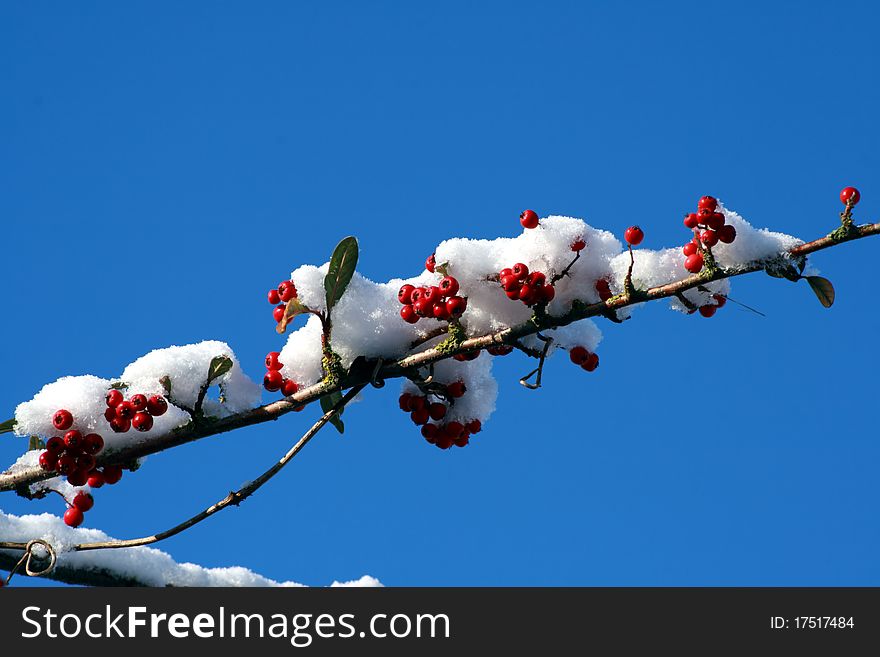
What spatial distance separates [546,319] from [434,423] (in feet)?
2.74

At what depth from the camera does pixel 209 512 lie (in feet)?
11.4

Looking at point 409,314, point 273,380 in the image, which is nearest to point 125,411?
point 273,380

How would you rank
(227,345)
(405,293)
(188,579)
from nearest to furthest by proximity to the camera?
→ (405,293) < (227,345) < (188,579)

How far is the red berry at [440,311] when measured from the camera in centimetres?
338

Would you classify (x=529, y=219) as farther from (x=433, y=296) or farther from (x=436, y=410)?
(x=436, y=410)

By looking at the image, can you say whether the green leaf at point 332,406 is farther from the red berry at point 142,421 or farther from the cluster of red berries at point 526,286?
the cluster of red berries at point 526,286

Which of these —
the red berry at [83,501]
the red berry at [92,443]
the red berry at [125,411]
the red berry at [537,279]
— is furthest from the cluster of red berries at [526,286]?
the red berry at [83,501]

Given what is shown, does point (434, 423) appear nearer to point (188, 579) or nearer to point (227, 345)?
point (227, 345)

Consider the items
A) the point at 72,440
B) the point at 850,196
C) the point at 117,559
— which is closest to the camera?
the point at 850,196

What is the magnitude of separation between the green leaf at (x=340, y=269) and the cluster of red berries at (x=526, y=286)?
57 cm

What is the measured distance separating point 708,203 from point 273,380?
5.66 ft

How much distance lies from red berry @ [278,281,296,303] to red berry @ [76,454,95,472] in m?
0.94

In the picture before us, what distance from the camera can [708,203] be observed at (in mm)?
3279
